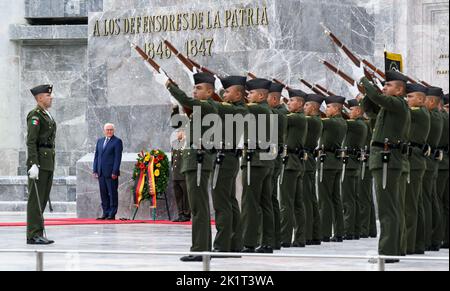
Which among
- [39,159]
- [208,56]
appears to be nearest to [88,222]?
[208,56]

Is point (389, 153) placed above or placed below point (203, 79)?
below

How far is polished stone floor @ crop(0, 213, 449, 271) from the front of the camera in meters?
12.3

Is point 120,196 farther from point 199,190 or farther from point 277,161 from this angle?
point 199,190

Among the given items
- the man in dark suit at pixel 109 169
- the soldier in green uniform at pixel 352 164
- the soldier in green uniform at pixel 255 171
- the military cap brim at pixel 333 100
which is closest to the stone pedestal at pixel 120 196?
the man in dark suit at pixel 109 169

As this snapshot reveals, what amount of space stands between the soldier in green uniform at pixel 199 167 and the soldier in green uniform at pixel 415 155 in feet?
7.51

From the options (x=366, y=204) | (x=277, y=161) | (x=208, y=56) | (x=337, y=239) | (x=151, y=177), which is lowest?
(x=337, y=239)

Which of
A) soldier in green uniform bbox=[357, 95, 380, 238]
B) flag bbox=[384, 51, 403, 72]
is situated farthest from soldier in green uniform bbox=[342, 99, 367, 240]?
flag bbox=[384, 51, 403, 72]

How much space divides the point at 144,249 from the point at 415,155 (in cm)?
334

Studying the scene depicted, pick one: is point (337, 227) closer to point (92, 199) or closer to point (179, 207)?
point (179, 207)

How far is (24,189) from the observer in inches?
1156

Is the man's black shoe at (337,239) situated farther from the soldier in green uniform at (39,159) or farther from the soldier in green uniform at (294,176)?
the soldier in green uniform at (39,159)

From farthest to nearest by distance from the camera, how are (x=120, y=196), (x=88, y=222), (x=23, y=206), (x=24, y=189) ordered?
(x=24, y=189), (x=23, y=206), (x=120, y=196), (x=88, y=222)

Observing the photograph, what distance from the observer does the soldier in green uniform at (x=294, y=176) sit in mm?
15773
